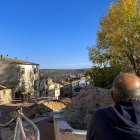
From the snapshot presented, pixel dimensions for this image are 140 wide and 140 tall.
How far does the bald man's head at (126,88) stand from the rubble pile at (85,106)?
415 inches

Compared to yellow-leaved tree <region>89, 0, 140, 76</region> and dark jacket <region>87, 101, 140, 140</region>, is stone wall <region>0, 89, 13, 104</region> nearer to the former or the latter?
yellow-leaved tree <region>89, 0, 140, 76</region>

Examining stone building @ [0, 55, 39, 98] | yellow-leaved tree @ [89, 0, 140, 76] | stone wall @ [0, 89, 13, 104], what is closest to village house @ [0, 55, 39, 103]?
stone building @ [0, 55, 39, 98]

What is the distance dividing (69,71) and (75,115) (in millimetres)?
141645

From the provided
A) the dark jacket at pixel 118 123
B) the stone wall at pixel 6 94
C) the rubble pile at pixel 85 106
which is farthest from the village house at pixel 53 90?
the dark jacket at pixel 118 123

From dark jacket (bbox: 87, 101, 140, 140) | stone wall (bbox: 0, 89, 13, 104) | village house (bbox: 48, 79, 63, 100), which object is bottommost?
dark jacket (bbox: 87, 101, 140, 140)

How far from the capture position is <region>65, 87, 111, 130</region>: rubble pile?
14102 mm

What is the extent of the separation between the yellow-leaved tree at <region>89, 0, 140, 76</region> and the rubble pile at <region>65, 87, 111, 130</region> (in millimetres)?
18862

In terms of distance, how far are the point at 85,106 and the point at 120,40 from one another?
19959 mm

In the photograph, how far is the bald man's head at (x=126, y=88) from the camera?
344 cm

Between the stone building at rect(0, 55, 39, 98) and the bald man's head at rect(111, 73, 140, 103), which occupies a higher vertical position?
the stone building at rect(0, 55, 39, 98)

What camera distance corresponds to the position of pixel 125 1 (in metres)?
35.3

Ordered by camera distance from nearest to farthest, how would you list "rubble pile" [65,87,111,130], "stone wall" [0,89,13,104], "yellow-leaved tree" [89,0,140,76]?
"rubble pile" [65,87,111,130] → "yellow-leaved tree" [89,0,140,76] → "stone wall" [0,89,13,104]

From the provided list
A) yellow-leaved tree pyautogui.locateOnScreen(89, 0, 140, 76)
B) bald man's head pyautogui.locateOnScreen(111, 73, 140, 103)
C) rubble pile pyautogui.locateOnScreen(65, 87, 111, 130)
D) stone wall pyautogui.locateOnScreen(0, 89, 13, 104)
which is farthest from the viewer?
stone wall pyautogui.locateOnScreen(0, 89, 13, 104)

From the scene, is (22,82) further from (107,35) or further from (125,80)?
(125,80)
